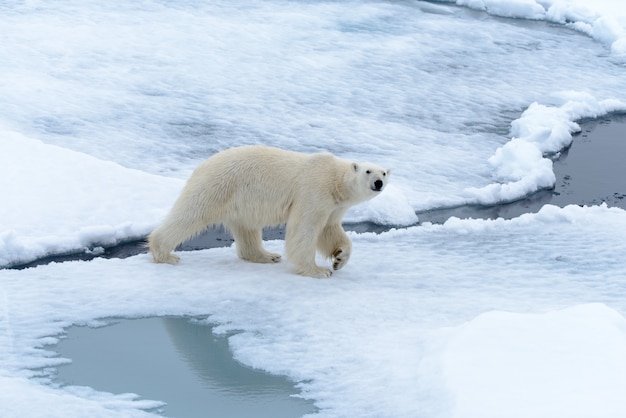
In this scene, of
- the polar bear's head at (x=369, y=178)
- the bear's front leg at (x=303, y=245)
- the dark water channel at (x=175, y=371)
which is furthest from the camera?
the bear's front leg at (x=303, y=245)

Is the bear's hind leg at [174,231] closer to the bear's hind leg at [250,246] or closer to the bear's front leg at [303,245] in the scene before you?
the bear's hind leg at [250,246]

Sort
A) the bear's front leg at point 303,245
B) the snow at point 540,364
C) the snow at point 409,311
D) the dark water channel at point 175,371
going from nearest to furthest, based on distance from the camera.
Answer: the snow at point 540,364 < the snow at point 409,311 < the dark water channel at point 175,371 < the bear's front leg at point 303,245

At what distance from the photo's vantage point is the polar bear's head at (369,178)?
5.55 m

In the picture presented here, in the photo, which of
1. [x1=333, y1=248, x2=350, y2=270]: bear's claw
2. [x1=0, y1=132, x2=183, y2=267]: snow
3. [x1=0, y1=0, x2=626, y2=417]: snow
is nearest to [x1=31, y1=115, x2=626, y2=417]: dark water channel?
[x1=0, y1=0, x2=626, y2=417]: snow

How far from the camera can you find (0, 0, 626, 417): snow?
160 inches

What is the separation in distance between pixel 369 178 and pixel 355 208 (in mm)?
1864

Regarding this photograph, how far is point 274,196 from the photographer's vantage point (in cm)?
573

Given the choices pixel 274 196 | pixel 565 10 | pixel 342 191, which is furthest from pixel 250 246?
pixel 565 10

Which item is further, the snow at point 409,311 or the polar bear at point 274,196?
the polar bear at point 274,196

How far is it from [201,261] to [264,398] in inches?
78.6

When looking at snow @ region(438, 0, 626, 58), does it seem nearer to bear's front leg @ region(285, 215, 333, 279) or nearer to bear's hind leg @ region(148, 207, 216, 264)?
bear's front leg @ region(285, 215, 333, 279)

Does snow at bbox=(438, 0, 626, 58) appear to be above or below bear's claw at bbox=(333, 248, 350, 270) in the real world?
above

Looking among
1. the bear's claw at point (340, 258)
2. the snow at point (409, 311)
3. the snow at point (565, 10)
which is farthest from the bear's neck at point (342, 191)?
the snow at point (565, 10)

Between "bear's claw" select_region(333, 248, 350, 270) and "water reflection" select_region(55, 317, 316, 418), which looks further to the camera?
"bear's claw" select_region(333, 248, 350, 270)
